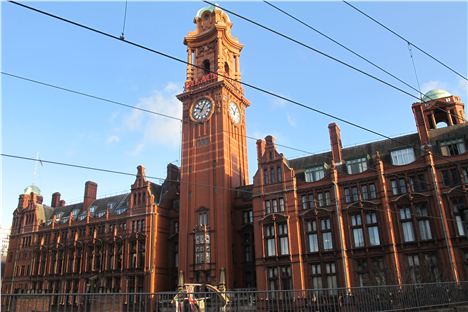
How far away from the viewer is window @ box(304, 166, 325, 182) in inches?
1962

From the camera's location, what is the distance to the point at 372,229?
4456 centimetres

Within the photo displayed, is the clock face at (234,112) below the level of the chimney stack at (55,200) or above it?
above

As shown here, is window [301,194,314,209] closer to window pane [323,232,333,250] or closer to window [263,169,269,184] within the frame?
window pane [323,232,333,250]

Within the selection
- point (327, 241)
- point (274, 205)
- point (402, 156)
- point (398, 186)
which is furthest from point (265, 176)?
point (402, 156)

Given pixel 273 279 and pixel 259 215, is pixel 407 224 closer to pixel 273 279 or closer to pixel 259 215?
pixel 273 279

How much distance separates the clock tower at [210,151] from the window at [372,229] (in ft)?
58.0

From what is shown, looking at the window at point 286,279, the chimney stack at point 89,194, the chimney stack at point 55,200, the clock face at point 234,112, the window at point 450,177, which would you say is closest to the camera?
the window at point 450,177

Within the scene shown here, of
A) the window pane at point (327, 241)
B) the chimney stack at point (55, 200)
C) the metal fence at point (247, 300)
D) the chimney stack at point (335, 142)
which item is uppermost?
the chimney stack at point (55, 200)

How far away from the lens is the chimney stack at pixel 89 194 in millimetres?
77469

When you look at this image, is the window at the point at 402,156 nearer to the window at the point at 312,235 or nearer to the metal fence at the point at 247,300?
the window at the point at 312,235

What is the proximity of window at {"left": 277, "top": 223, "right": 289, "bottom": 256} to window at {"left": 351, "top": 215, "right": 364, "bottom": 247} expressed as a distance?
771 centimetres

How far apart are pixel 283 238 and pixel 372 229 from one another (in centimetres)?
1013

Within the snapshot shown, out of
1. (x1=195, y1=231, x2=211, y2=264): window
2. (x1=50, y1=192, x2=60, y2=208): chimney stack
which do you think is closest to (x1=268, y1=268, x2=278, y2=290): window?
(x1=195, y1=231, x2=211, y2=264): window

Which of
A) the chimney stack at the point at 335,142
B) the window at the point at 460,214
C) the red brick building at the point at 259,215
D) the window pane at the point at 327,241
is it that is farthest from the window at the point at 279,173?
the window at the point at 460,214
